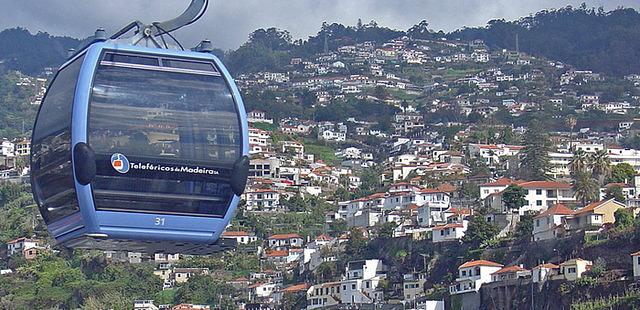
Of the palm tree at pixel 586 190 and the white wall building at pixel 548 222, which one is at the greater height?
the palm tree at pixel 586 190

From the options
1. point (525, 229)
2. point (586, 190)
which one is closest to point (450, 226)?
point (525, 229)

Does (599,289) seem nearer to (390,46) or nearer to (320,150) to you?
(320,150)

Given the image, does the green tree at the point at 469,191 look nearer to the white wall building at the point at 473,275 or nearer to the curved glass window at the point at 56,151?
the white wall building at the point at 473,275

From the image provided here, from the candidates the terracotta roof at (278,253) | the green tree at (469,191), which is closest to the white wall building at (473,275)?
the green tree at (469,191)

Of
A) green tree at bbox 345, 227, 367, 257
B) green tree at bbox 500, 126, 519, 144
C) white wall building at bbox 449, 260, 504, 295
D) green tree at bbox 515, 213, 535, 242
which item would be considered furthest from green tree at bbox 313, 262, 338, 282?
green tree at bbox 500, 126, 519, 144

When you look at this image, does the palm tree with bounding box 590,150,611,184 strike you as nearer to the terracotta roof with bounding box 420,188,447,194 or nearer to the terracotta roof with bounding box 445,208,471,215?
the terracotta roof with bounding box 420,188,447,194
